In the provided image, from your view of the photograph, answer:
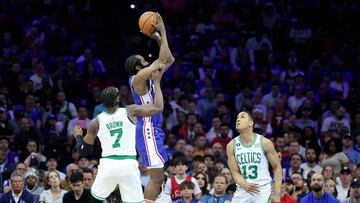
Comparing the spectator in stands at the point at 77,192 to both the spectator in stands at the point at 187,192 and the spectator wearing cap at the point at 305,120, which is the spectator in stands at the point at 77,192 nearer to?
the spectator in stands at the point at 187,192

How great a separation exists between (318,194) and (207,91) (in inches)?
261

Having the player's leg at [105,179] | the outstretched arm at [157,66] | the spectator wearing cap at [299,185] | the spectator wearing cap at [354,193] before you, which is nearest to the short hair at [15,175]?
the outstretched arm at [157,66]

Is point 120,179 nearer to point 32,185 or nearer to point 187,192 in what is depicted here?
point 187,192

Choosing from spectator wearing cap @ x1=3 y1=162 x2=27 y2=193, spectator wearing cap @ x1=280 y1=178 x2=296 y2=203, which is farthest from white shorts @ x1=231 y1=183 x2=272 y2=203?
spectator wearing cap @ x1=3 y1=162 x2=27 y2=193

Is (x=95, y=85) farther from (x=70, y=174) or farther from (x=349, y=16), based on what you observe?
(x=349, y=16)

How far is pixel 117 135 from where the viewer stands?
13.5 m

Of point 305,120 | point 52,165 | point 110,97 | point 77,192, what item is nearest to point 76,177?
point 77,192

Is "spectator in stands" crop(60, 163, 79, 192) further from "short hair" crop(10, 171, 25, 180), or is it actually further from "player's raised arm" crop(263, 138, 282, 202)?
"player's raised arm" crop(263, 138, 282, 202)

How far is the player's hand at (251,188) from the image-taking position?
14.4 meters

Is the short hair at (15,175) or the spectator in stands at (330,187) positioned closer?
the short hair at (15,175)

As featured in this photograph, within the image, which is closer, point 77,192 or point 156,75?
point 156,75

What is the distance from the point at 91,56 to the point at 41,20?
2118 millimetres

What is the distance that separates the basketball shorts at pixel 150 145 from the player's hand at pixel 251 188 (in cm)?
125

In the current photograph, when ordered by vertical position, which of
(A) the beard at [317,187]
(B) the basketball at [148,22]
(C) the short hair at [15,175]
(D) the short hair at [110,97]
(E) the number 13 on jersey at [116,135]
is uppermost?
(B) the basketball at [148,22]
